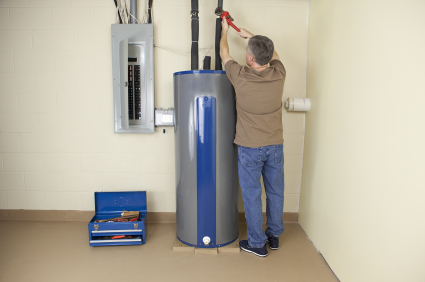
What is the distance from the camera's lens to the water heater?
7.09ft

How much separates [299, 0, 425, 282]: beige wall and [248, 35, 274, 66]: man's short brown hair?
50 centimetres

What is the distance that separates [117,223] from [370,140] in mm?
2018

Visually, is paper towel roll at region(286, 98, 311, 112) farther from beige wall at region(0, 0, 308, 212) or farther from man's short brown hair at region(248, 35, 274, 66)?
man's short brown hair at region(248, 35, 274, 66)

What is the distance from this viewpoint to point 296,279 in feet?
6.35

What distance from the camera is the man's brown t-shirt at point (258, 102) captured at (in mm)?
2002

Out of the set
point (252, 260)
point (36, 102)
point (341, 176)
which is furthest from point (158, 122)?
point (341, 176)

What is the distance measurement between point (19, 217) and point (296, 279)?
2.76 metres

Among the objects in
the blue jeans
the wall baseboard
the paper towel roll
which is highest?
the paper towel roll

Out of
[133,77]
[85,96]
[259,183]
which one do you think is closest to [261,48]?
[259,183]

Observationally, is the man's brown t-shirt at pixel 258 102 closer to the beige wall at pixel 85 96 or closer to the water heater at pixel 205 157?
the water heater at pixel 205 157

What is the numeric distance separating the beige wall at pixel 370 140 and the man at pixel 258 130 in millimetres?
373

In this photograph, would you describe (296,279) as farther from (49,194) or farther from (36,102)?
(36,102)

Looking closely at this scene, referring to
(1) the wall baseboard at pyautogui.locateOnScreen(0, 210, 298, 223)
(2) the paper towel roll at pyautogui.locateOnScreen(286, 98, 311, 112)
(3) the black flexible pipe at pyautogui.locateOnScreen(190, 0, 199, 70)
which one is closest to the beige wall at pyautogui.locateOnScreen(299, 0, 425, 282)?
(2) the paper towel roll at pyautogui.locateOnScreen(286, 98, 311, 112)

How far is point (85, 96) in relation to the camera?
2695mm
